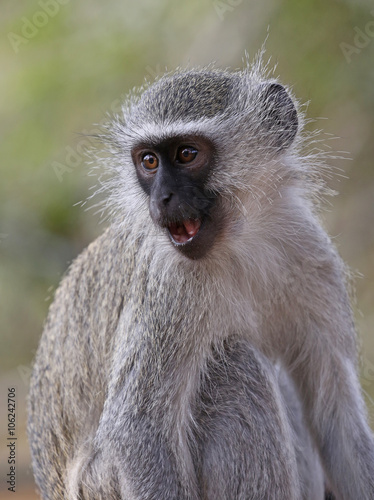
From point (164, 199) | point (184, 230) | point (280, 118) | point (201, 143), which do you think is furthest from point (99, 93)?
point (164, 199)

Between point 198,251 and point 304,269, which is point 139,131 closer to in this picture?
point 198,251

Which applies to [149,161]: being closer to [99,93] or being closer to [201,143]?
[201,143]

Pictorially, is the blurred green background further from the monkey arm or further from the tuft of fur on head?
the tuft of fur on head

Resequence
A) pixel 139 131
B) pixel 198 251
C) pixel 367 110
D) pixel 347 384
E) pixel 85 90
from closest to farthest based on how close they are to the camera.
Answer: pixel 198 251, pixel 139 131, pixel 347 384, pixel 367 110, pixel 85 90

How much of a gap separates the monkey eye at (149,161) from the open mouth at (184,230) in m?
0.41

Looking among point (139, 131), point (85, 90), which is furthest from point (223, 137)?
point (85, 90)

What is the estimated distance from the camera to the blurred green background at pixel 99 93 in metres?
8.22

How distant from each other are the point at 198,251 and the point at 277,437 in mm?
1080

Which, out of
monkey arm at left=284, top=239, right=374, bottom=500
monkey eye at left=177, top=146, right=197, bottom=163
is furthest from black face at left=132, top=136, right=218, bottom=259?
monkey arm at left=284, top=239, right=374, bottom=500

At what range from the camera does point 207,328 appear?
14.0 ft

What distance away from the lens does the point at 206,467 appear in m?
4.30

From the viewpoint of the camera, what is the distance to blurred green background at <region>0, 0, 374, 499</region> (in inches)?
324

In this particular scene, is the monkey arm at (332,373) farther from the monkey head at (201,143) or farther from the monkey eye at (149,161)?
the monkey eye at (149,161)

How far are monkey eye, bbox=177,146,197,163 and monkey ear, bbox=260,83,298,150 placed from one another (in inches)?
21.2
